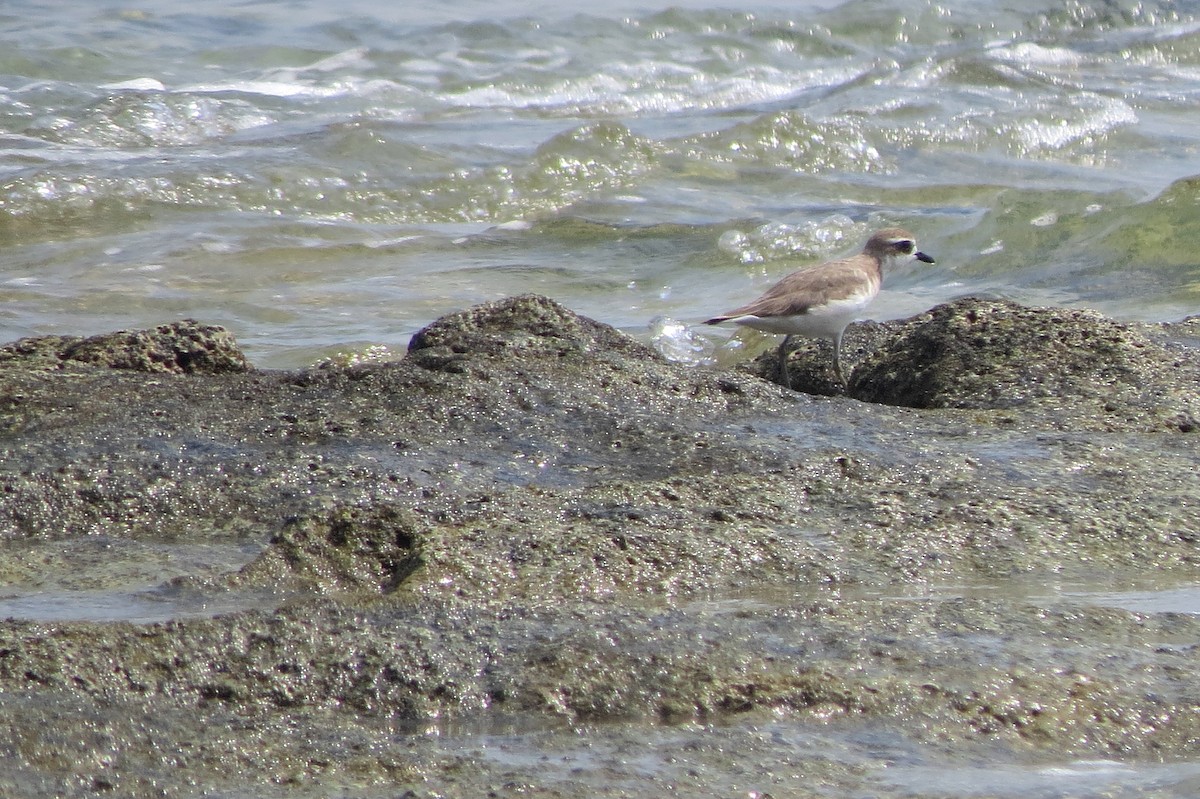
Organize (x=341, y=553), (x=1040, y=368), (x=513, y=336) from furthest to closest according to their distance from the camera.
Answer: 1. (x=1040, y=368)
2. (x=513, y=336)
3. (x=341, y=553)

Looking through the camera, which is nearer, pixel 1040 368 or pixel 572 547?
pixel 572 547

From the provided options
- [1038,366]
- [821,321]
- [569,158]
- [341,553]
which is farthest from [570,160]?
[341,553]

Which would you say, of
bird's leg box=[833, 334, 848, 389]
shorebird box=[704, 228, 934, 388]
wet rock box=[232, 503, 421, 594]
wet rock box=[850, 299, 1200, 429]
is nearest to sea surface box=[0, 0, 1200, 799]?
wet rock box=[232, 503, 421, 594]

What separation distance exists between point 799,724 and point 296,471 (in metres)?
1.58

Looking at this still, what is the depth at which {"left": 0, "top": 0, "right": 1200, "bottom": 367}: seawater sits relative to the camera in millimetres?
8617

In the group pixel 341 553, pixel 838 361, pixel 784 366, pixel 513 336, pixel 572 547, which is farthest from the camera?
pixel 784 366

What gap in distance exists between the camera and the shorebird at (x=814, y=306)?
5773mm

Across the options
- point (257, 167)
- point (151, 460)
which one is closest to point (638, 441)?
point (151, 460)

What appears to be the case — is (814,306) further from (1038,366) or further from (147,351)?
(147,351)

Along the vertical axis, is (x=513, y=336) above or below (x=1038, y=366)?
above

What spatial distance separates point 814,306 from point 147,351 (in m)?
2.47

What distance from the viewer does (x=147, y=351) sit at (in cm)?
470

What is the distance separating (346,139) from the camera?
11.8 metres

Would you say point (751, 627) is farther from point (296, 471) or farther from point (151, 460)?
point (151, 460)
